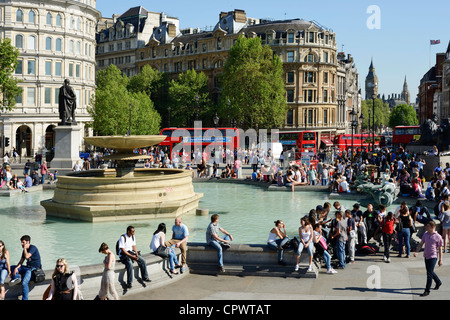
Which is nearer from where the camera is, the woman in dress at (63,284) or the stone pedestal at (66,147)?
the woman in dress at (63,284)

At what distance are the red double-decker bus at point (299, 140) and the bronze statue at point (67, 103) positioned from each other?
2793 cm

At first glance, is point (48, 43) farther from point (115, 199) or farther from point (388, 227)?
point (388, 227)

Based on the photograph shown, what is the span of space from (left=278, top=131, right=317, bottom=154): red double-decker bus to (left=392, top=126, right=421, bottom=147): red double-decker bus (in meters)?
10.8

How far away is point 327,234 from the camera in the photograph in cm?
1321

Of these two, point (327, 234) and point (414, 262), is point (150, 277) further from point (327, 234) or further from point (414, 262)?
point (414, 262)

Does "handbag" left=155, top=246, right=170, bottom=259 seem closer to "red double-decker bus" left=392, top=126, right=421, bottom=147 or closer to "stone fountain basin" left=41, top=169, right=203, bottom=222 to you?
"stone fountain basin" left=41, top=169, right=203, bottom=222

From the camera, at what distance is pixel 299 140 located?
185 feet

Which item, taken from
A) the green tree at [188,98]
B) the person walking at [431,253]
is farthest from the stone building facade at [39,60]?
the person walking at [431,253]

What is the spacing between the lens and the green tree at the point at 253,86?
210ft

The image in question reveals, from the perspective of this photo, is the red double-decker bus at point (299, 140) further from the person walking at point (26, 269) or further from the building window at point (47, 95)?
the person walking at point (26, 269)

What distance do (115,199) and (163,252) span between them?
22.2 ft

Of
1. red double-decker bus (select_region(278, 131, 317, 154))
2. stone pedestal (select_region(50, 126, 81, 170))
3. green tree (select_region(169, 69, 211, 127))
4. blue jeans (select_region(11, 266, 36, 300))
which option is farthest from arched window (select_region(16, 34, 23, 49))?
blue jeans (select_region(11, 266, 36, 300))

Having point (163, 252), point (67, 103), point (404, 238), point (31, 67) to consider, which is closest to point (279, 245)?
point (163, 252)

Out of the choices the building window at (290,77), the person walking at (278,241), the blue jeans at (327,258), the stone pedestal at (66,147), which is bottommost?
the blue jeans at (327,258)
